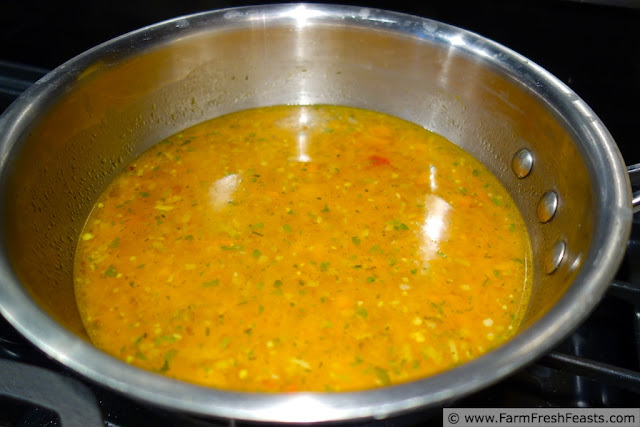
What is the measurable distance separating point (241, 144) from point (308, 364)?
0.97 meters

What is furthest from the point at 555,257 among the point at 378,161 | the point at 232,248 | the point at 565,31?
the point at 565,31

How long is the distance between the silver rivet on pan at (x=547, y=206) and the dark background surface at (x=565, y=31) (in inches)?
Result: 26.2

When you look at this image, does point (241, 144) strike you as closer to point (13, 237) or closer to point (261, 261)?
point (261, 261)

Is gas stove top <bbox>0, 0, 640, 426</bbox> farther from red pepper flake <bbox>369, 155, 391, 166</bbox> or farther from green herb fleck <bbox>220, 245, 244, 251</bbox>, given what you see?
red pepper flake <bbox>369, 155, 391, 166</bbox>

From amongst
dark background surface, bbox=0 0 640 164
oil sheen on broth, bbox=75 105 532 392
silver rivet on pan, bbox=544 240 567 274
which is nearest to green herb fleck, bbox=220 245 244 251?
oil sheen on broth, bbox=75 105 532 392

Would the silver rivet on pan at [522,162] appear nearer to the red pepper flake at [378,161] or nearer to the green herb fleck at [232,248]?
the red pepper flake at [378,161]

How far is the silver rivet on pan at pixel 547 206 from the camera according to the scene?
64.7 inches

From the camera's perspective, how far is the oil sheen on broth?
4.54ft

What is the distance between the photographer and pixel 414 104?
6.89ft

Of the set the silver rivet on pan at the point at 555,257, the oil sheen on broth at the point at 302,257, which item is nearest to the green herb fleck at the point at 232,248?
the oil sheen on broth at the point at 302,257

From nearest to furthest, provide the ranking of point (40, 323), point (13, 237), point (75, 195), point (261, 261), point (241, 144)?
point (40, 323) → point (13, 237) → point (261, 261) → point (75, 195) → point (241, 144)

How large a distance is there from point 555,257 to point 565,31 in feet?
3.51

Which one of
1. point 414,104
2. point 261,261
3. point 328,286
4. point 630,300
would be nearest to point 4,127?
point 261,261

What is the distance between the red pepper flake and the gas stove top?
0.71 m
